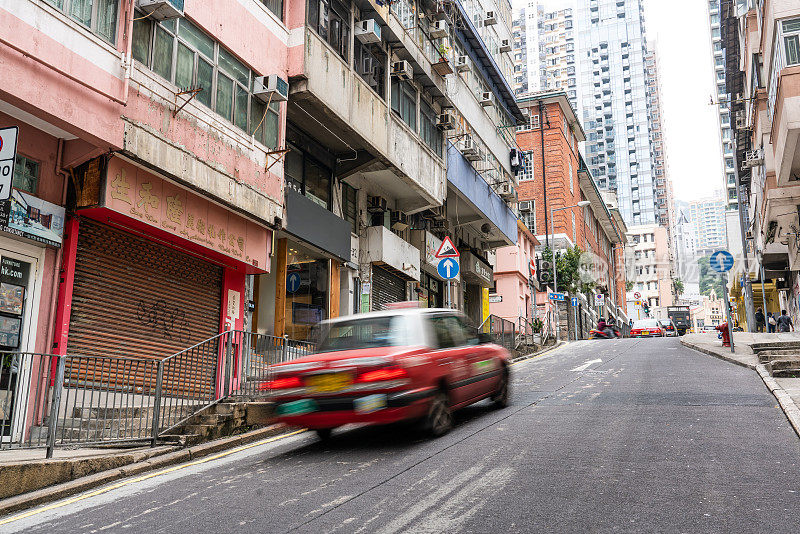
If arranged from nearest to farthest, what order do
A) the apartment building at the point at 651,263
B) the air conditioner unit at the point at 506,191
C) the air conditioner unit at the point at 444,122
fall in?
the air conditioner unit at the point at 444,122 → the air conditioner unit at the point at 506,191 → the apartment building at the point at 651,263

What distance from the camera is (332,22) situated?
16328mm

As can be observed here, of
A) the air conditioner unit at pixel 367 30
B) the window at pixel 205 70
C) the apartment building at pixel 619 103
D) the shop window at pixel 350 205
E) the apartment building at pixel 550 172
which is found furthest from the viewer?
the apartment building at pixel 619 103

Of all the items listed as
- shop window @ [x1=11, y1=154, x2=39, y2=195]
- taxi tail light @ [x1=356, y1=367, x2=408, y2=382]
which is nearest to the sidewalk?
taxi tail light @ [x1=356, y1=367, x2=408, y2=382]

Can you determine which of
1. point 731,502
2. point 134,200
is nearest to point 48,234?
point 134,200

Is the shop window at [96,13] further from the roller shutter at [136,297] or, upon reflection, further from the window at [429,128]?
the window at [429,128]

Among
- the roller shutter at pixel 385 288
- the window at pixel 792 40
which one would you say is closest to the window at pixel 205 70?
the roller shutter at pixel 385 288

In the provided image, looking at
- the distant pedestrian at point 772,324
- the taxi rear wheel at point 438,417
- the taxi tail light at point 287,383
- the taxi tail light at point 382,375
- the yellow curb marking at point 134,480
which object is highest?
the distant pedestrian at point 772,324

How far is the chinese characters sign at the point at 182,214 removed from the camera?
1015 centimetres

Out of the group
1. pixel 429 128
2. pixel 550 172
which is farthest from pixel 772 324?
pixel 429 128

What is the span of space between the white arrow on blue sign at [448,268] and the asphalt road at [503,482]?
548cm

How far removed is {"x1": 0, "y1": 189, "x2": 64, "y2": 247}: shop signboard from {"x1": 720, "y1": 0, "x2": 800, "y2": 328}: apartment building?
54.4 ft

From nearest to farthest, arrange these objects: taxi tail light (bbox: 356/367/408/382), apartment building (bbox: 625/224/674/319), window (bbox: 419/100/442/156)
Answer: taxi tail light (bbox: 356/367/408/382)
window (bbox: 419/100/442/156)
apartment building (bbox: 625/224/674/319)

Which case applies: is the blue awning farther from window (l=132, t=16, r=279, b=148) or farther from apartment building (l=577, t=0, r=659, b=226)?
apartment building (l=577, t=0, r=659, b=226)

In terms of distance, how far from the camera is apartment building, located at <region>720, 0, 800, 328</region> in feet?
57.3
